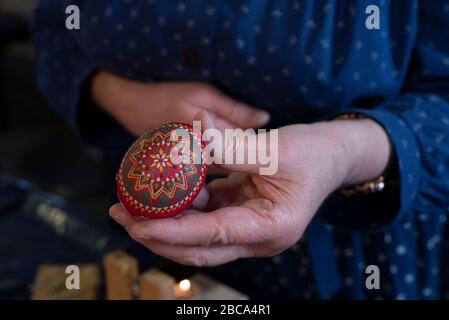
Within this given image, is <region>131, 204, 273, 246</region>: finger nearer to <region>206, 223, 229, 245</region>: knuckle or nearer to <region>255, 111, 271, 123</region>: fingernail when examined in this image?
<region>206, 223, 229, 245</region>: knuckle

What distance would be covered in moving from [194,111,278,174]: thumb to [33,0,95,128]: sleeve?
0.23 metres

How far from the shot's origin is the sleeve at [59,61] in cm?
49

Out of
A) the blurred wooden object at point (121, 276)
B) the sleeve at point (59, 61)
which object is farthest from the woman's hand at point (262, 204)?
the sleeve at point (59, 61)

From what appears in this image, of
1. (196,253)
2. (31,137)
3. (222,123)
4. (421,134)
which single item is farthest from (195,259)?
(31,137)

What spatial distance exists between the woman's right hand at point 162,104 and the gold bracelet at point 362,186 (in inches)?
2.5

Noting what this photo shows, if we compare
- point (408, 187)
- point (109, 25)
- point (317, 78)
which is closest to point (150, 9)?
point (109, 25)

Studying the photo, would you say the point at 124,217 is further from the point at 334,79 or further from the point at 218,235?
the point at 334,79

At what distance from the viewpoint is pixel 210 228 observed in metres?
0.29

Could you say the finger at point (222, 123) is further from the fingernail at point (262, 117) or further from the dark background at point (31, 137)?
the dark background at point (31, 137)

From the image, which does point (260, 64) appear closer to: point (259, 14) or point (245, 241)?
point (259, 14)

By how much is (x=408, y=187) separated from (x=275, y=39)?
0.15 meters

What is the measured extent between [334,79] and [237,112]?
0.08 m

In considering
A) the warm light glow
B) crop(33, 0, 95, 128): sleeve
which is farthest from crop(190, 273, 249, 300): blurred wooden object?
crop(33, 0, 95, 128): sleeve
